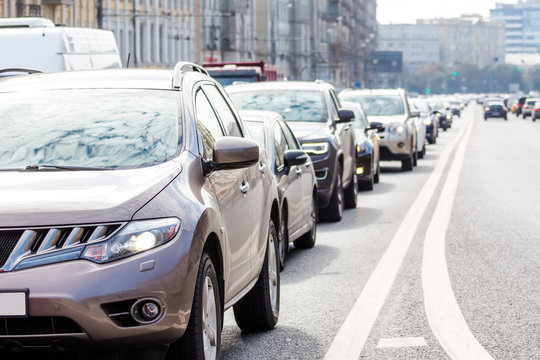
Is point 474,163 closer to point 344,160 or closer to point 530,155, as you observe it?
point 530,155

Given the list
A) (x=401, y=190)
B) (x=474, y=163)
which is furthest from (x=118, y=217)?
(x=474, y=163)

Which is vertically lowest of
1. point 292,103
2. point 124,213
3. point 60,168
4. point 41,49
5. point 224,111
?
point 124,213

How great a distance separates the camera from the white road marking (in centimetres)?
783

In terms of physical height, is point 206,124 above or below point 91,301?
above

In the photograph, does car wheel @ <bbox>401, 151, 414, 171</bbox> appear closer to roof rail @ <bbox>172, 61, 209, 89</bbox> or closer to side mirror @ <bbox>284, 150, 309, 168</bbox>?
side mirror @ <bbox>284, 150, 309, 168</bbox>

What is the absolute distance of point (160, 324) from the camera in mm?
5656

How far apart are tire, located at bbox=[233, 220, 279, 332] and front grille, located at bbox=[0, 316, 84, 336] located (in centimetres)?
266

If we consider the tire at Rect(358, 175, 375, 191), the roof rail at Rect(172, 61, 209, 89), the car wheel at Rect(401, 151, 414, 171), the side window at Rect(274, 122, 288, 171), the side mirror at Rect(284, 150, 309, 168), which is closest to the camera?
the roof rail at Rect(172, 61, 209, 89)

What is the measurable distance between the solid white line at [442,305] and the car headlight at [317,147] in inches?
59.2

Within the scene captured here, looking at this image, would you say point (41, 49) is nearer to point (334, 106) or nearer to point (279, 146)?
point (334, 106)

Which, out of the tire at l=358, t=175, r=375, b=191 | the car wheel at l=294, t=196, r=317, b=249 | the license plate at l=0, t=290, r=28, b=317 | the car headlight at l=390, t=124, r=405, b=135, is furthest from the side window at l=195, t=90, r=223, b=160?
the car headlight at l=390, t=124, r=405, b=135

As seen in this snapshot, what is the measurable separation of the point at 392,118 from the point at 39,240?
77.9ft

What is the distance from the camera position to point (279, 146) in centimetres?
1281

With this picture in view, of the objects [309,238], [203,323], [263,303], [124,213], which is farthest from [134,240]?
[309,238]
